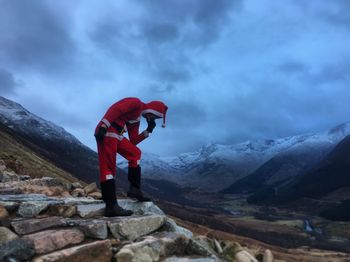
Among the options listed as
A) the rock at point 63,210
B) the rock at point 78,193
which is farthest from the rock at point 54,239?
the rock at point 78,193

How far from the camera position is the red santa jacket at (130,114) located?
13664 millimetres

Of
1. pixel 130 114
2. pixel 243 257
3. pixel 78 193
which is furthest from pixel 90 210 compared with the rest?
pixel 78 193

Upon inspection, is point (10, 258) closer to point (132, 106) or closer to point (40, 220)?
point (40, 220)

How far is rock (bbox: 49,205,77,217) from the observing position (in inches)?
520

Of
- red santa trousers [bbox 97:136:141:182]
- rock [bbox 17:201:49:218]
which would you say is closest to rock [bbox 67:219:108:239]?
rock [bbox 17:201:49:218]

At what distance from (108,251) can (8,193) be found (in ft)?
24.1

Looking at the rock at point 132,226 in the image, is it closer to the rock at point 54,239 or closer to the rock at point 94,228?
the rock at point 94,228

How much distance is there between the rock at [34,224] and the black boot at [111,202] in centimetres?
147

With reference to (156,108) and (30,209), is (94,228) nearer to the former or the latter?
(30,209)

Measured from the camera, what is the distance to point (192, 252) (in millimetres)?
11953

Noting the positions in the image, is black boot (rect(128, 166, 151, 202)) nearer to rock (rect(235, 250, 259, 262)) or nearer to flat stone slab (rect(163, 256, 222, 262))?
rock (rect(235, 250, 259, 262))

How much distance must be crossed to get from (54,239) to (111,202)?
269cm

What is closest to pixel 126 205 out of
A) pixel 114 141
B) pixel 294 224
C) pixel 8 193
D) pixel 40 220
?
pixel 114 141

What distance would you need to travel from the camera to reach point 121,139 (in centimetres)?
1417
